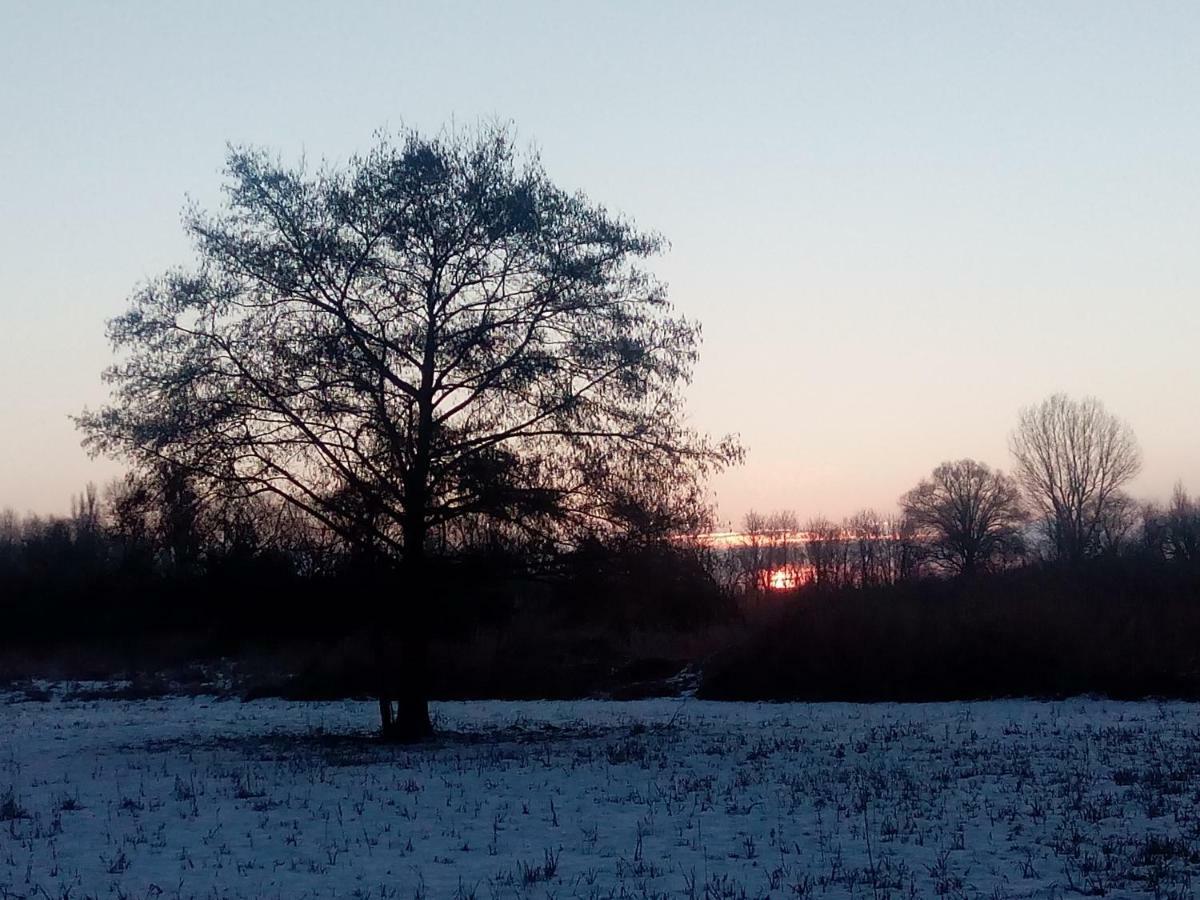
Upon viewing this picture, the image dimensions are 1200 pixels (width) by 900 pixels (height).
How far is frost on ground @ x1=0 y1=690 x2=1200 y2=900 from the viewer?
980 cm

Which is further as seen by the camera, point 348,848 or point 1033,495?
point 1033,495

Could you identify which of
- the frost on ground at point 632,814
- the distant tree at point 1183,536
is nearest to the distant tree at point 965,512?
the distant tree at point 1183,536

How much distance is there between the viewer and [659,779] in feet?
51.5

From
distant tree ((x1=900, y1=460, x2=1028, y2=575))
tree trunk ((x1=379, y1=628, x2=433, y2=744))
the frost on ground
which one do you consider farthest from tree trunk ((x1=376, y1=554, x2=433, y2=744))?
distant tree ((x1=900, y1=460, x2=1028, y2=575))

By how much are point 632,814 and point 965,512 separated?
97447mm

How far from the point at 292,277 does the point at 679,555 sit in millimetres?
9031

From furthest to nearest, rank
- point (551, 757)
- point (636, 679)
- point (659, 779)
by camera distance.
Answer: point (636, 679), point (551, 757), point (659, 779)

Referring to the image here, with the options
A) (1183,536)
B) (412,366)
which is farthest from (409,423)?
(1183,536)

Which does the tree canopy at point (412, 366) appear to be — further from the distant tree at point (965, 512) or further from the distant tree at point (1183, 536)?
the distant tree at point (965, 512)

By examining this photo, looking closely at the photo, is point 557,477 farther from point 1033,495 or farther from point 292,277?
point 1033,495

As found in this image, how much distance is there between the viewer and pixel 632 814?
1295 centimetres

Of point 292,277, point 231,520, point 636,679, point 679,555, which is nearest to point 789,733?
point 679,555

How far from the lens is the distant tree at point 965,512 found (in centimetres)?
10100

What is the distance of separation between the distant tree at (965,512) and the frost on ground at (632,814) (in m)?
80.2
